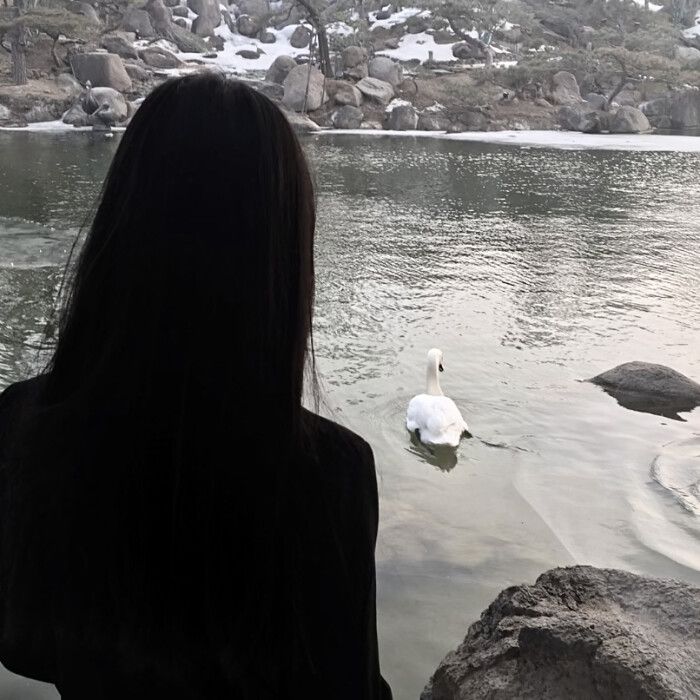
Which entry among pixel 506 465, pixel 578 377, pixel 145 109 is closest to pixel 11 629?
pixel 145 109

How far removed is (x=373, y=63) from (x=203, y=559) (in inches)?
1382

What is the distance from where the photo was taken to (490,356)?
601 cm

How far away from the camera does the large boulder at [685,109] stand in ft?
107

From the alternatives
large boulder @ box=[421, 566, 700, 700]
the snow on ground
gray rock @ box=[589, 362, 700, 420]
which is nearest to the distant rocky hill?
the snow on ground

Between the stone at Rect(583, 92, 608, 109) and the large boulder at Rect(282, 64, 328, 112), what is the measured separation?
38.1ft

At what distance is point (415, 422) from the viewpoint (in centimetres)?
451

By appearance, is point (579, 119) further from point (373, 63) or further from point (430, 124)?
point (373, 63)

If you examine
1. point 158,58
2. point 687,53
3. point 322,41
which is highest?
point 687,53

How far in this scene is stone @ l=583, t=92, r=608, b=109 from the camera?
32.3 meters

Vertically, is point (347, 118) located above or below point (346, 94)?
below

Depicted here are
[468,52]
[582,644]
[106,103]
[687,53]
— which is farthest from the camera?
[687,53]

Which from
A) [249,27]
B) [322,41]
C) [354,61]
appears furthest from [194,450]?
[249,27]

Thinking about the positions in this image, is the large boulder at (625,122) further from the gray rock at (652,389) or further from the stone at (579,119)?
the gray rock at (652,389)

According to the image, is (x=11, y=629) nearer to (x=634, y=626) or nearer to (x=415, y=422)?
(x=634, y=626)
